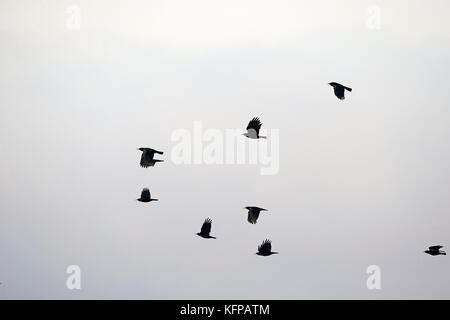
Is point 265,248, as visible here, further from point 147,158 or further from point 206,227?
point 147,158

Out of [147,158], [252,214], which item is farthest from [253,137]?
[147,158]

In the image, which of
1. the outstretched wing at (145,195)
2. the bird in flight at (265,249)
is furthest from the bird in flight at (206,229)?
the outstretched wing at (145,195)

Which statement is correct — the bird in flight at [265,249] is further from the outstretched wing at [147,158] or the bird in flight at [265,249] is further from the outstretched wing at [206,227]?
the outstretched wing at [147,158]

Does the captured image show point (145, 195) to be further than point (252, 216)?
Yes

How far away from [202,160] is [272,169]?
109 inches

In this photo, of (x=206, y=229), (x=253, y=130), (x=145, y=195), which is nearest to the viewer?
(x=253, y=130)

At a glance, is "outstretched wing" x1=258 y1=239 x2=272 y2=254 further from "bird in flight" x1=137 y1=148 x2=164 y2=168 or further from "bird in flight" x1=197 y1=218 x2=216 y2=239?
"bird in flight" x1=137 y1=148 x2=164 y2=168

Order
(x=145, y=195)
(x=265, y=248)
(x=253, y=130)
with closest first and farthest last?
(x=253, y=130) → (x=145, y=195) → (x=265, y=248)

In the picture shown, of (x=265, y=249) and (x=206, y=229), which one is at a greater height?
(x=206, y=229)

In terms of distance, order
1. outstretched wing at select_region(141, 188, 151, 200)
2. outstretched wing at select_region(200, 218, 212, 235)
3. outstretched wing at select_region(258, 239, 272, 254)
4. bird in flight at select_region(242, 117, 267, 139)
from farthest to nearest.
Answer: outstretched wing at select_region(200, 218, 212, 235)
outstretched wing at select_region(258, 239, 272, 254)
outstretched wing at select_region(141, 188, 151, 200)
bird in flight at select_region(242, 117, 267, 139)

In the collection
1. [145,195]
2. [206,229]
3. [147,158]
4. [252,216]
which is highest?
[147,158]

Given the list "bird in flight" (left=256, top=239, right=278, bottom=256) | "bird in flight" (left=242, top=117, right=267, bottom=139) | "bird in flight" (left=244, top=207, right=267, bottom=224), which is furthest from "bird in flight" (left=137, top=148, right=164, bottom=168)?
"bird in flight" (left=256, top=239, right=278, bottom=256)
